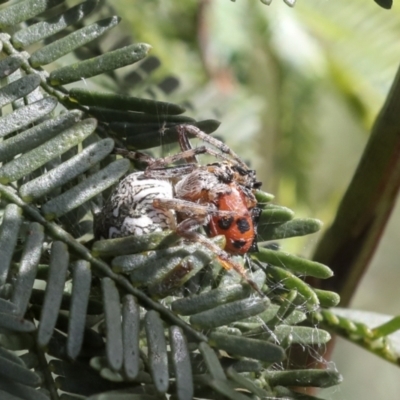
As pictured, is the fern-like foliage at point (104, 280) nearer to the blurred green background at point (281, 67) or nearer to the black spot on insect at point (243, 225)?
the black spot on insect at point (243, 225)

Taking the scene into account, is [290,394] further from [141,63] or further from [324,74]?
[324,74]

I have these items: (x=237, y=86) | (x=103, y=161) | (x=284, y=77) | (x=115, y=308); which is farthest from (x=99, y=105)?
(x=284, y=77)

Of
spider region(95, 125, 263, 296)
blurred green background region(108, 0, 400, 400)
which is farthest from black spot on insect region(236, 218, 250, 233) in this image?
blurred green background region(108, 0, 400, 400)

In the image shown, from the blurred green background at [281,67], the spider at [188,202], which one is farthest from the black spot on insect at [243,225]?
the blurred green background at [281,67]

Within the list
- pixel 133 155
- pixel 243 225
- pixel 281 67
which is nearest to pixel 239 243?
pixel 243 225

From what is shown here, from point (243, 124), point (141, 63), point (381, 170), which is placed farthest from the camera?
point (243, 124)

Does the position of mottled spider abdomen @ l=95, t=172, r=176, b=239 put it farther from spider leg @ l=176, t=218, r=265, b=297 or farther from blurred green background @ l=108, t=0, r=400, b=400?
blurred green background @ l=108, t=0, r=400, b=400
